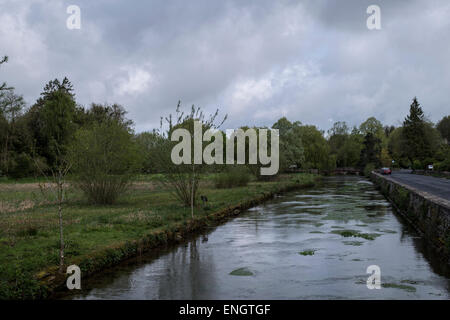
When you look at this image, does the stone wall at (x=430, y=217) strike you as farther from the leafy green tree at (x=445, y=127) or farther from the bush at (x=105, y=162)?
the leafy green tree at (x=445, y=127)

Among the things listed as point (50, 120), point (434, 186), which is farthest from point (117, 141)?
point (50, 120)

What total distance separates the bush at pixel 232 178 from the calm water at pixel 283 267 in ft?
74.4

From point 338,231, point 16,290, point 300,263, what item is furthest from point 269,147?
point 16,290

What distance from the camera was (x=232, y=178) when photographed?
43219 millimetres

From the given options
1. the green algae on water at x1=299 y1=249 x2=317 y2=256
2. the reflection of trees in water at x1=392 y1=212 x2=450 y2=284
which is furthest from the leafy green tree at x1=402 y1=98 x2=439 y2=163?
the green algae on water at x1=299 y1=249 x2=317 y2=256

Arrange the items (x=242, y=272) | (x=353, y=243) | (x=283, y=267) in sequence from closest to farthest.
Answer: (x=242, y=272) → (x=283, y=267) → (x=353, y=243)

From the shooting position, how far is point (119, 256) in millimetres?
12414

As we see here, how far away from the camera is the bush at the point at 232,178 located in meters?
42.6

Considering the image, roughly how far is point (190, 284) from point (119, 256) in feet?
9.40

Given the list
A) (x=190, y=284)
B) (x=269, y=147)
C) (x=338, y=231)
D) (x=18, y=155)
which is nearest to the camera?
(x=190, y=284)

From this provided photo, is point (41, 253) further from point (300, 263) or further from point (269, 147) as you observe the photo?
point (269, 147)

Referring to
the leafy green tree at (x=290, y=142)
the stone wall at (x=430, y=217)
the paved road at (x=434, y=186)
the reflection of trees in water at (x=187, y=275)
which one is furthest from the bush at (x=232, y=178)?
the leafy green tree at (x=290, y=142)

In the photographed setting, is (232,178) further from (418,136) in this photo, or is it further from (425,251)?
(418,136)

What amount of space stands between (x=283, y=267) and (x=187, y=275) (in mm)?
2721
